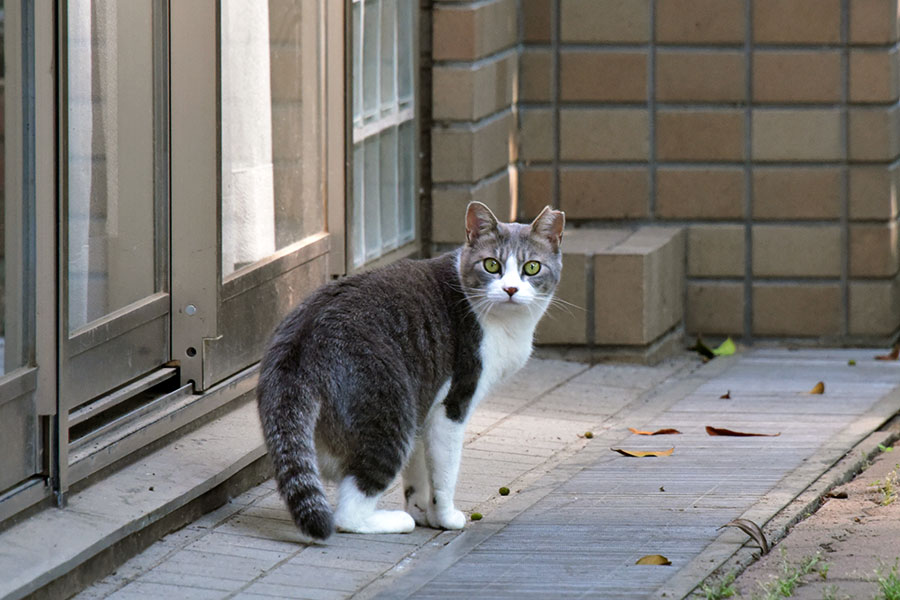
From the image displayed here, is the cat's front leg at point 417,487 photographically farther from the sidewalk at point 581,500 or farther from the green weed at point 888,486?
the green weed at point 888,486

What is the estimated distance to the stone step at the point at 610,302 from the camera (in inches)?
279

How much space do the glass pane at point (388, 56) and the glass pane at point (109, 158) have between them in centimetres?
203

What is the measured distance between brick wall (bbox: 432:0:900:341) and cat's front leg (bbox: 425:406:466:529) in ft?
10.2

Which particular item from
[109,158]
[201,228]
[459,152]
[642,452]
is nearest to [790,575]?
[642,452]

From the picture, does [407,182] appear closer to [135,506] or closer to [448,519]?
[448,519]

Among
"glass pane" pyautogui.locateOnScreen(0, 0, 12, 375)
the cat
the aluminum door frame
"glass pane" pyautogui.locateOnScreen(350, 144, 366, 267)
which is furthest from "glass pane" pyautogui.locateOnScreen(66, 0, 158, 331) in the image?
"glass pane" pyautogui.locateOnScreen(350, 144, 366, 267)

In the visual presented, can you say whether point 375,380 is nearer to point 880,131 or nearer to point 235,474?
point 235,474

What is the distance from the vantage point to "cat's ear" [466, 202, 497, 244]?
469cm

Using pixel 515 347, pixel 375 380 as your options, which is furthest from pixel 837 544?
pixel 375 380

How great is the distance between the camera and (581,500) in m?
4.89

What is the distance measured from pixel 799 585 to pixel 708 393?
2726mm

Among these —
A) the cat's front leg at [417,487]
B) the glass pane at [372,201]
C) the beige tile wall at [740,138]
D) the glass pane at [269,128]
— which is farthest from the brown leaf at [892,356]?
the cat's front leg at [417,487]

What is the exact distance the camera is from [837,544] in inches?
171

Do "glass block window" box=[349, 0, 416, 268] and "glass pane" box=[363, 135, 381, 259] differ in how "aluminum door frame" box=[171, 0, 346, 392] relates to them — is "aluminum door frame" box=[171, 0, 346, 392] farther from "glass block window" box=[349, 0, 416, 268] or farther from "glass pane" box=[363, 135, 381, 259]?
"glass pane" box=[363, 135, 381, 259]
